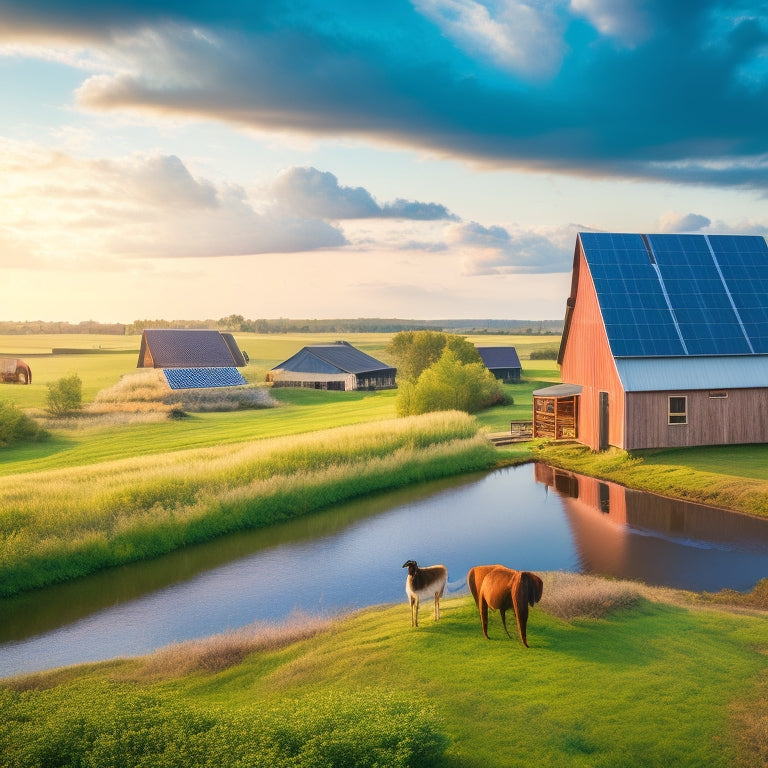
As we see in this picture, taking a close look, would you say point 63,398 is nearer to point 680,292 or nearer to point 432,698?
point 680,292

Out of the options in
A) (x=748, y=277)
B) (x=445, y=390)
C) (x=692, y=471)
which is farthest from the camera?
(x=445, y=390)

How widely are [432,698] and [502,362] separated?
75.6m

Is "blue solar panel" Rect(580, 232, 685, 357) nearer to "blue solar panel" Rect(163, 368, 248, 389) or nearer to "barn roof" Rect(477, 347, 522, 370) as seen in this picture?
"blue solar panel" Rect(163, 368, 248, 389)

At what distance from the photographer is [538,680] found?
947 cm

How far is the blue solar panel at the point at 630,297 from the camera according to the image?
102ft

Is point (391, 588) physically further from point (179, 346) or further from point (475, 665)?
point (179, 346)

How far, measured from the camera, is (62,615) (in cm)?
1628

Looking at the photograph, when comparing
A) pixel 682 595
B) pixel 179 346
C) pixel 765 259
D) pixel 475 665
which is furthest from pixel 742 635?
pixel 179 346

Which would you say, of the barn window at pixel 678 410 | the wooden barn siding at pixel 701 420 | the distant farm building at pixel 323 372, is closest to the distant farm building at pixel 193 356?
the distant farm building at pixel 323 372

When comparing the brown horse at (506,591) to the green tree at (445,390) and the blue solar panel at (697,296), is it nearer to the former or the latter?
the blue solar panel at (697,296)

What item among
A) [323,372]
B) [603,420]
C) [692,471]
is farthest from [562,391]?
[323,372]

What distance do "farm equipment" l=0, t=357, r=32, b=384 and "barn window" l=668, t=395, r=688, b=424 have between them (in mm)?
54222

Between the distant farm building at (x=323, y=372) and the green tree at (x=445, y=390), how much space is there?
73.4 ft

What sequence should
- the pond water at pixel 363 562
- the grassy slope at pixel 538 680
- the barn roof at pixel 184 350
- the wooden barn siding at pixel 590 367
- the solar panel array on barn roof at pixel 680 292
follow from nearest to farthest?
the grassy slope at pixel 538 680 → the pond water at pixel 363 562 → the wooden barn siding at pixel 590 367 → the solar panel array on barn roof at pixel 680 292 → the barn roof at pixel 184 350
